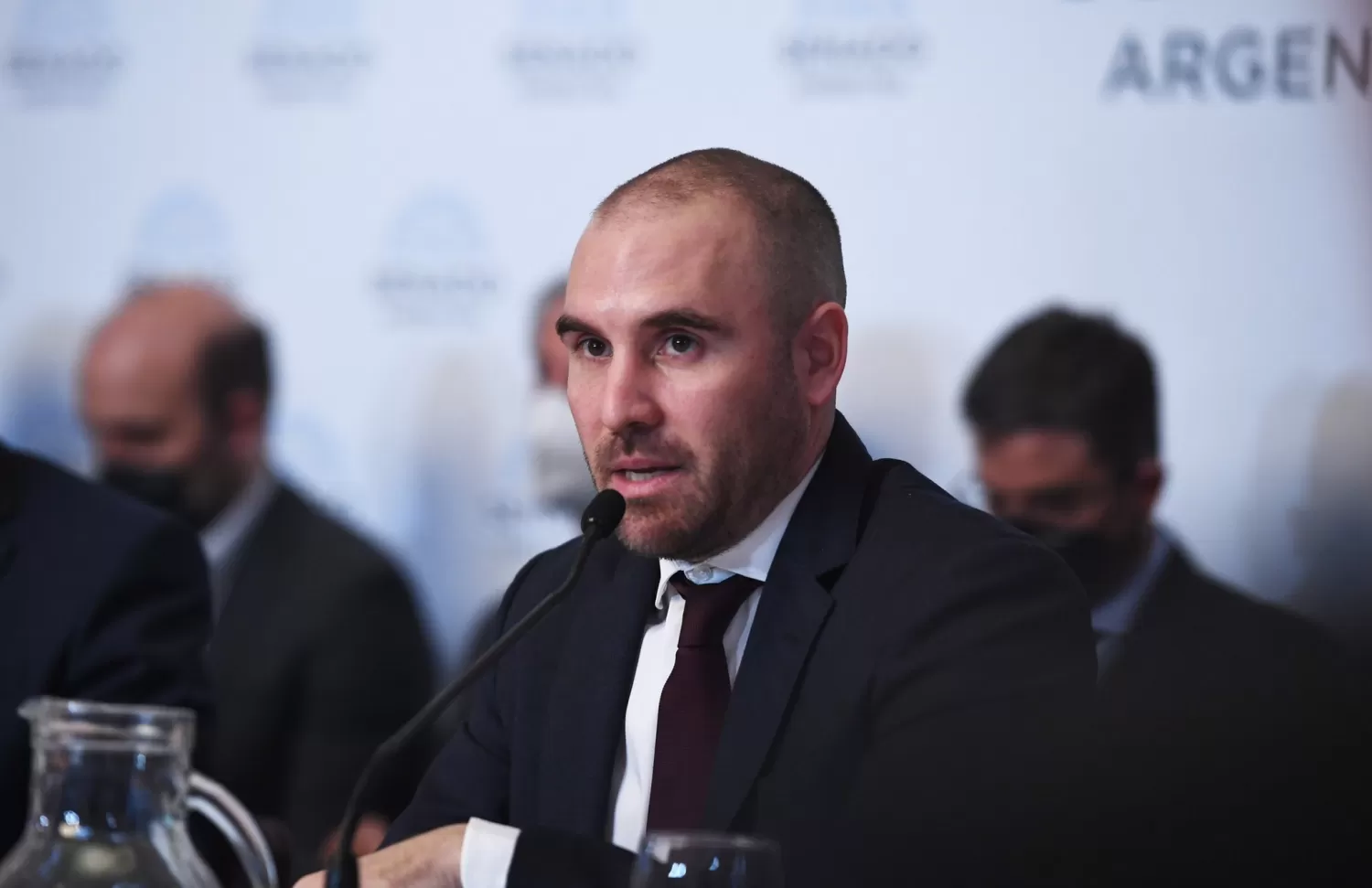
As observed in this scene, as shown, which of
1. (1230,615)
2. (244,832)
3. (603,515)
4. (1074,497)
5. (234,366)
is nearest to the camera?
(244,832)

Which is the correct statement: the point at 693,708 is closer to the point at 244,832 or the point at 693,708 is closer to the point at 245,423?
the point at 244,832

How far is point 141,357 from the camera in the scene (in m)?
3.99

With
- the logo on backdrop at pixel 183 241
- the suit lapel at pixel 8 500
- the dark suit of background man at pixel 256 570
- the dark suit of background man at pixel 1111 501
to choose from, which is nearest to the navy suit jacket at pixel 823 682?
the suit lapel at pixel 8 500

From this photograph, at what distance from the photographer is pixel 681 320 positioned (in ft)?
6.19

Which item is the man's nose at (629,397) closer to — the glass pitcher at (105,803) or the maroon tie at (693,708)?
the maroon tie at (693,708)

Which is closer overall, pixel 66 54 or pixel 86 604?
pixel 86 604

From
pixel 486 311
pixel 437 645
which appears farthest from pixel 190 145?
pixel 437 645

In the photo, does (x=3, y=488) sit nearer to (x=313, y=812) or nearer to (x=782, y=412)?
(x=782, y=412)

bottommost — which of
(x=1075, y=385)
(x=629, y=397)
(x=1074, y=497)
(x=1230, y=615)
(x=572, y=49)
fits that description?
(x=1230, y=615)

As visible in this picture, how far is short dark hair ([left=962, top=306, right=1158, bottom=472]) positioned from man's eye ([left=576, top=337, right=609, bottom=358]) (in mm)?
1673

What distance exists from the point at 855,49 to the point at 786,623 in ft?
6.51

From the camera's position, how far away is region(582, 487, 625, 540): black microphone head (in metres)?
1.57

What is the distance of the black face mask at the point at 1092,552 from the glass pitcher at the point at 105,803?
2.37 meters

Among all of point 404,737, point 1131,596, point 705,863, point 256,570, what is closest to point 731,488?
point 404,737
